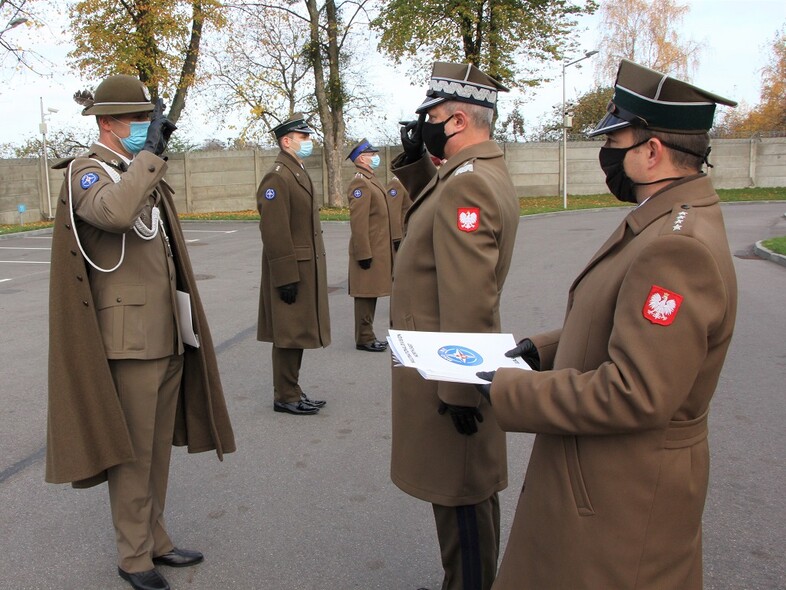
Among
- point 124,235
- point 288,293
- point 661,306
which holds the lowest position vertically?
point 288,293

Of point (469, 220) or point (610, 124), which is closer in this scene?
point (610, 124)

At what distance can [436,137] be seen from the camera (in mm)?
2979

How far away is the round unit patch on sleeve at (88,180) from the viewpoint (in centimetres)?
301

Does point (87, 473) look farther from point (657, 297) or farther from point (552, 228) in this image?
point (552, 228)

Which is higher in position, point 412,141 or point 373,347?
point 412,141

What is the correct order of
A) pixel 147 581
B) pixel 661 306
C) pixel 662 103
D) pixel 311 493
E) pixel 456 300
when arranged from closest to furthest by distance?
pixel 661 306
pixel 662 103
pixel 456 300
pixel 147 581
pixel 311 493

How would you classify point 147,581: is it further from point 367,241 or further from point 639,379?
point 367,241

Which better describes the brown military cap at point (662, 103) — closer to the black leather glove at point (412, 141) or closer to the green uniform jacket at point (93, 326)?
the black leather glove at point (412, 141)

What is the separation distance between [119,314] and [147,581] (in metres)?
1.17

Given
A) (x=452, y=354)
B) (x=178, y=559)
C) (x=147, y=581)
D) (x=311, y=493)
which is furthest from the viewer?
(x=311, y=493)

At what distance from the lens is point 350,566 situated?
3.45 metres

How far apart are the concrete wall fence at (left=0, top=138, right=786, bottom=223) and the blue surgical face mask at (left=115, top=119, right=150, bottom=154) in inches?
936

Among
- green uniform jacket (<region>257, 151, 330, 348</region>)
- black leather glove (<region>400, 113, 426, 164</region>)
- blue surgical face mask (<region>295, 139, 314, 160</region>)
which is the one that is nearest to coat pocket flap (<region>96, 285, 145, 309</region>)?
black leather glove (<region>400, 113, 426, 164</region>)

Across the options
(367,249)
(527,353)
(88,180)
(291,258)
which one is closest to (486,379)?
(527,353)
